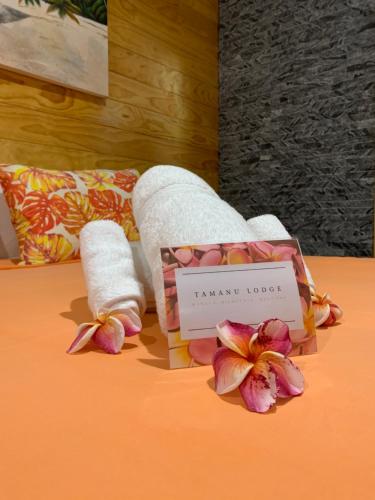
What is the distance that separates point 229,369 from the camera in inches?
18.4

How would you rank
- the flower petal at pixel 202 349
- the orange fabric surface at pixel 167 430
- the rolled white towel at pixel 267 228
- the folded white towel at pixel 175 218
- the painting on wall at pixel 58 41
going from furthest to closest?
the painting on wall at pixel 58 41
the rolled white towel at pixel 267 228
the folded white towel at pixel 175 218
the flower petal at pixel 202 349
the orange fabric surface at pixel 167 430

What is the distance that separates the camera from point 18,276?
1316 millimetres

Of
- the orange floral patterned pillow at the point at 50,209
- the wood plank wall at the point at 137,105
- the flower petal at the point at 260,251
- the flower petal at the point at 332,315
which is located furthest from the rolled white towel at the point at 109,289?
the wood plank wall at the point at 137,105

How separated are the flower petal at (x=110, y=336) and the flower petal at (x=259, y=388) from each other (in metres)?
0.22

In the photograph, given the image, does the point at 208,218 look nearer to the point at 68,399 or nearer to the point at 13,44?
the point at 68,399

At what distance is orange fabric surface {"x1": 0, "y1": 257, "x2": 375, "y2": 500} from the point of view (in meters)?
0.31

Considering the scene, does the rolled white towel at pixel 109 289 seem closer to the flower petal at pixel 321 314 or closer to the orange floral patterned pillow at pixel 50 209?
the flower petal at pixel 321 314

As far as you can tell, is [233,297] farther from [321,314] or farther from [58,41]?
[58,41]

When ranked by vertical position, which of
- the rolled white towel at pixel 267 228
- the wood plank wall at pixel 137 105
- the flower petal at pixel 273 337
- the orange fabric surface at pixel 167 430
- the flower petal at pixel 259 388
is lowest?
the orange fabric surface at pixel 167 430

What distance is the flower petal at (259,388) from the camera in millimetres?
422

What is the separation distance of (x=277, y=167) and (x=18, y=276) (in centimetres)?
213

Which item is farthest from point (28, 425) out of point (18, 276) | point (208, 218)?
point (18, 276)

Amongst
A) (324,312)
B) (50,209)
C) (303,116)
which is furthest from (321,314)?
(303,116)

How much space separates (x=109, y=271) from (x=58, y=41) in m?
1.77
